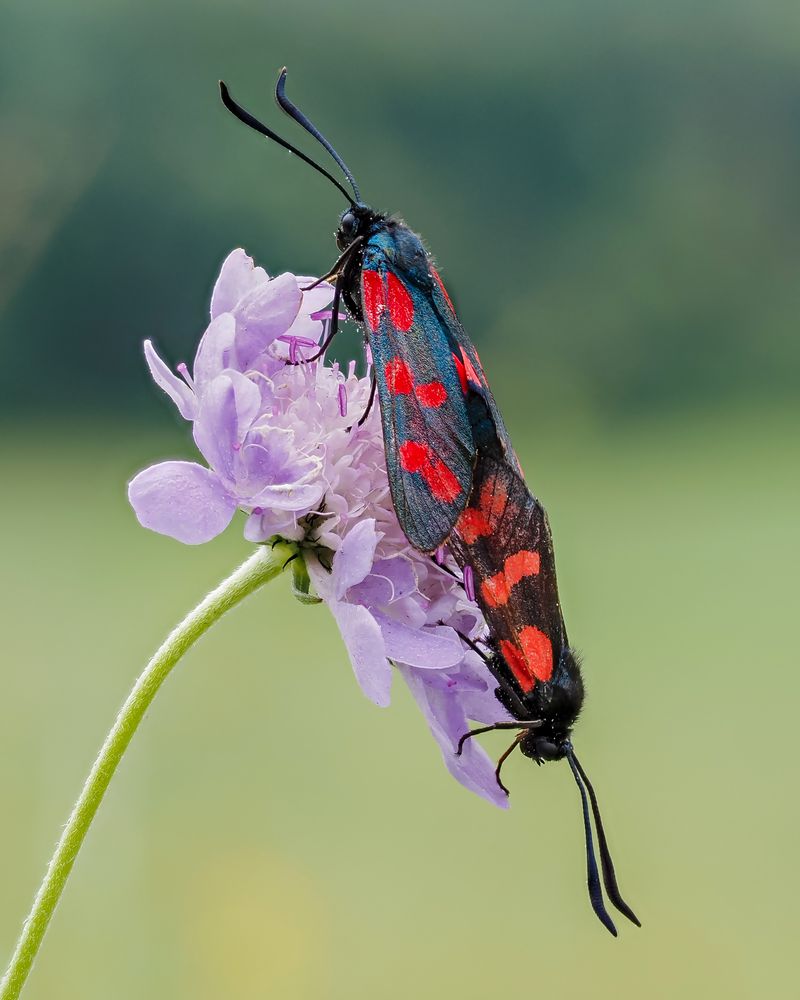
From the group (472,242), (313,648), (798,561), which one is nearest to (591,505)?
(798,561)

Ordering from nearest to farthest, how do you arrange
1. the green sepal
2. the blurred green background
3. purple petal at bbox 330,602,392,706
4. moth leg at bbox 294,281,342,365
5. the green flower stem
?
the green flower stem < purple petal at bbox 330,602,392,706 < the green sepal < moth leg at bbox 294,281,342,365 < the blurred green background

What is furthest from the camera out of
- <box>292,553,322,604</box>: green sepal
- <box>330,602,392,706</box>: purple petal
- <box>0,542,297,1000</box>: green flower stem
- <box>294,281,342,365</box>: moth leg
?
<box>294,281,342,365</box>: moth leg

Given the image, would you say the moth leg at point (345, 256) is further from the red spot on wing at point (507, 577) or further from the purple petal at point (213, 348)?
the red spot on wing at point (507, 577)

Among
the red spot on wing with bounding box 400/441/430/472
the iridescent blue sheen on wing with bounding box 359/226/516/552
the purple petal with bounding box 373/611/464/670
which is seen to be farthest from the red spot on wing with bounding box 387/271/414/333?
the purple petal with bounding box 373/611/464/670

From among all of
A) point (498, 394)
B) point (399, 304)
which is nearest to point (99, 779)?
point (399, 304)

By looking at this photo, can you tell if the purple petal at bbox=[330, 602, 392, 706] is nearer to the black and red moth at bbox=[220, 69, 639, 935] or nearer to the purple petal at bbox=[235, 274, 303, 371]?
the black and red moth at bbox=[220, 69, 639, 935]

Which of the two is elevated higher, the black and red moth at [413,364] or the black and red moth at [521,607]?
the black and red moth at [413,364]

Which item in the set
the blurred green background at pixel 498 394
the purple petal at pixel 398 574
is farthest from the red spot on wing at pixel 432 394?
the blurred green background at pixel 498 394
